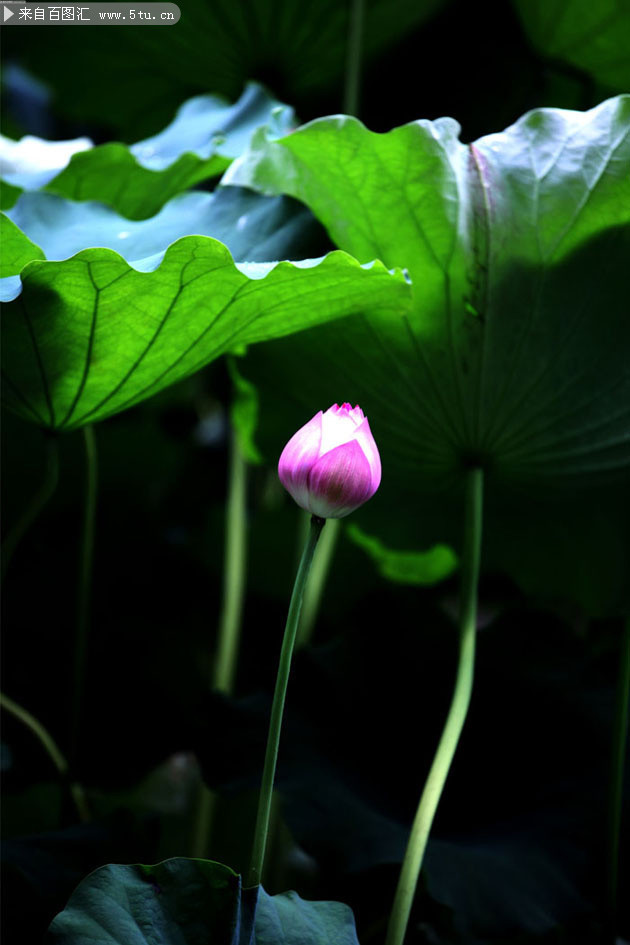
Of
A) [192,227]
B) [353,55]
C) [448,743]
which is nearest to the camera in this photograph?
[448,743]

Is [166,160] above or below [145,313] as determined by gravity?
above

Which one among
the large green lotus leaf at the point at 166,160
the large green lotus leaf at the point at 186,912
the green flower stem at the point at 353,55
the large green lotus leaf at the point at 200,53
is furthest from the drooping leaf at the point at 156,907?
the large green lotus leaf at the point at 200,53

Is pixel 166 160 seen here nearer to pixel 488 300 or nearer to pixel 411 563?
pixel 488 300

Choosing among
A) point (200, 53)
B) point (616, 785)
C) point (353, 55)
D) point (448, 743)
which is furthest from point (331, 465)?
point (200, 53)

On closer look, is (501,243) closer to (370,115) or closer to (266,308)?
(266,308)

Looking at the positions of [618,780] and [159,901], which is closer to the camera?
[159,901]

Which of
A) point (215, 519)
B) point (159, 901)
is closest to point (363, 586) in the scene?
point (215, 519)

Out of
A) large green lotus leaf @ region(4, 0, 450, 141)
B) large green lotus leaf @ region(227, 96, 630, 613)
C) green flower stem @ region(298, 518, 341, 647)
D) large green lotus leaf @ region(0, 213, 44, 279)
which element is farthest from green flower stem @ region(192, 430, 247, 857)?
large green lotus leaf @ region(4, 0, 450, 141)
